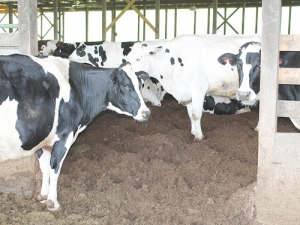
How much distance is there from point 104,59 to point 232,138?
5495 mm

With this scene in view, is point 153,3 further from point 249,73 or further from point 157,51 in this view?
point 249,73

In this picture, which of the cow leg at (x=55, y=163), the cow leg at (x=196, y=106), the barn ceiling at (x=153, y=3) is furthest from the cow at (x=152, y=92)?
the barn ceiling at (x=153, y=3)

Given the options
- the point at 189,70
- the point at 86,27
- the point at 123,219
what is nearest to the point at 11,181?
the point at 123,219

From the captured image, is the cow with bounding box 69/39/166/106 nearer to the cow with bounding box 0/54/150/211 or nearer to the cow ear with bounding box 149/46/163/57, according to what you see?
the cow ear with bounding box 149/46/163/57

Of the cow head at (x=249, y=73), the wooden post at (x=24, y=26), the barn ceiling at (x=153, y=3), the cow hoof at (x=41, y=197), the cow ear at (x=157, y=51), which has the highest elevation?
the barn ceiling at (x=153, y=3)

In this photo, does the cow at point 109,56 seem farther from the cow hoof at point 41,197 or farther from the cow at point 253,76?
the cow hoof at point 41,197

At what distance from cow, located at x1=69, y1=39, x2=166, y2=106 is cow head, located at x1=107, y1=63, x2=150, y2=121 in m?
5.47

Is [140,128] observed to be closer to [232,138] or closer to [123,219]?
[232,138]

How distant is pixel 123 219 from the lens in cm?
436

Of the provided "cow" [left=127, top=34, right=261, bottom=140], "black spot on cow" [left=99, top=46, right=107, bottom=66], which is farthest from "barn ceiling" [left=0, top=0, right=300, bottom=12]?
"cow" [left=127, top=34, right=261, bottom=140]

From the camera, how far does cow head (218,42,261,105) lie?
602 centimetres

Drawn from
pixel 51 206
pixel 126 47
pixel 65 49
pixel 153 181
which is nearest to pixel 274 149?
pixel 153 181

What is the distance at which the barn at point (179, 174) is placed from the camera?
14.0ft

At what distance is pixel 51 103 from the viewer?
14.6 feet
